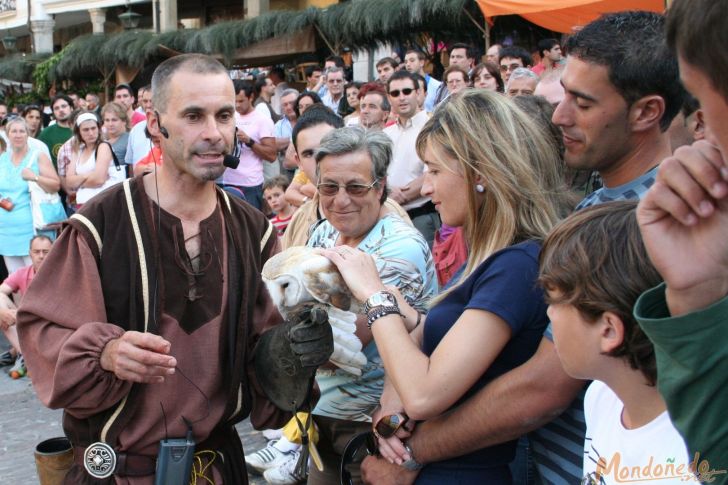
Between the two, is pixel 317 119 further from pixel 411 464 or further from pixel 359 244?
pixel 411 464

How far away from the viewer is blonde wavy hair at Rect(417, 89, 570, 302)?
2455 millimetres

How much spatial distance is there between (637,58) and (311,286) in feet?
3.95

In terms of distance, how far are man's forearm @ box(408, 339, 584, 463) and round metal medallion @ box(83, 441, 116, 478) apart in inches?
42.5

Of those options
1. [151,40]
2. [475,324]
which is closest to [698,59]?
[475,324]

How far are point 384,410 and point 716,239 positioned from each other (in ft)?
5.12

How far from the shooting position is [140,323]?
2.74 metres

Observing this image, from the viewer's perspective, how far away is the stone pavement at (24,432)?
17.5ft

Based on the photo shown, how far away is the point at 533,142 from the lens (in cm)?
254

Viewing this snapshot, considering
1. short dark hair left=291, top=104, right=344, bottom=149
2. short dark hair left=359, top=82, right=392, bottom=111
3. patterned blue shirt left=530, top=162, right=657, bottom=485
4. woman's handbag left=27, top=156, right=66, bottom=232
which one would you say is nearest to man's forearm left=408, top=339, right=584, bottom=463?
patterned blue shirt left=530, top=162, right=657, bottom=485

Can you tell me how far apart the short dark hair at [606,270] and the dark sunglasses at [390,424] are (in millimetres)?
779

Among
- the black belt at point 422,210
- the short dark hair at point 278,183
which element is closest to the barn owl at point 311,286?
the black belt at point 422,210

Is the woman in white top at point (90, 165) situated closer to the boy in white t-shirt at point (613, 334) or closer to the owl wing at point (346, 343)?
the owl wing at point (346, 343)

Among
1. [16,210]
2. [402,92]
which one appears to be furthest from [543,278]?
[16,210]

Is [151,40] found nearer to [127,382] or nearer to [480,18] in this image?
[480,18]
